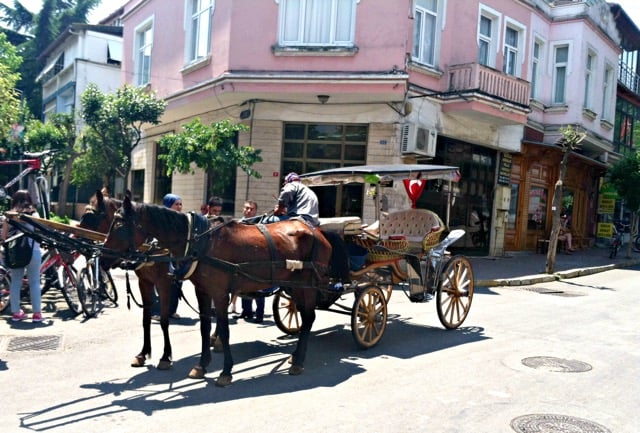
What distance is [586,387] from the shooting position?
5621 mm

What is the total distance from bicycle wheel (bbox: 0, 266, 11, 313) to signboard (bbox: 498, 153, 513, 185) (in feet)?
49.3

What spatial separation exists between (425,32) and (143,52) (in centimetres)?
1074

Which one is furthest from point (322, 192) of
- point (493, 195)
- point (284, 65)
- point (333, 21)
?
point (493, 195)

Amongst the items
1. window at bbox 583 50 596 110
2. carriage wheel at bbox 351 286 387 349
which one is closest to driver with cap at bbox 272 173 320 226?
carriage wheel at bbox 351 286 387 349

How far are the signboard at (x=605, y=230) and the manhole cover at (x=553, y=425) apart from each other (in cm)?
2285

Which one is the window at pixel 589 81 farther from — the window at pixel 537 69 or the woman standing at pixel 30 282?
the woman standing at pixel 30 282

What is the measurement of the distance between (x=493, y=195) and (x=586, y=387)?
13.7 meters

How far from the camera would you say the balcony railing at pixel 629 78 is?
87.4 ft

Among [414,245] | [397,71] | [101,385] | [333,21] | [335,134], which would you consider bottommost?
[101,385]

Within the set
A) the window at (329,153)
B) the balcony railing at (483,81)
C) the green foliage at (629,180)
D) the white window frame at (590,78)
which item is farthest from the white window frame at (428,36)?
the green foliage at (629,180)

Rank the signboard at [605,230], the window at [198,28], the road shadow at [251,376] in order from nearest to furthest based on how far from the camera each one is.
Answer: the road shadow at [251,376]
the window at [198,28]
the signboard at [605,230]

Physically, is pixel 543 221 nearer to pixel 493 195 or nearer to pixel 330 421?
pixel 493 195

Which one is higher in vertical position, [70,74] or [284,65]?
[70,74]

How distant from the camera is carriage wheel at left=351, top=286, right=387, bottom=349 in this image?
671 centimetres
